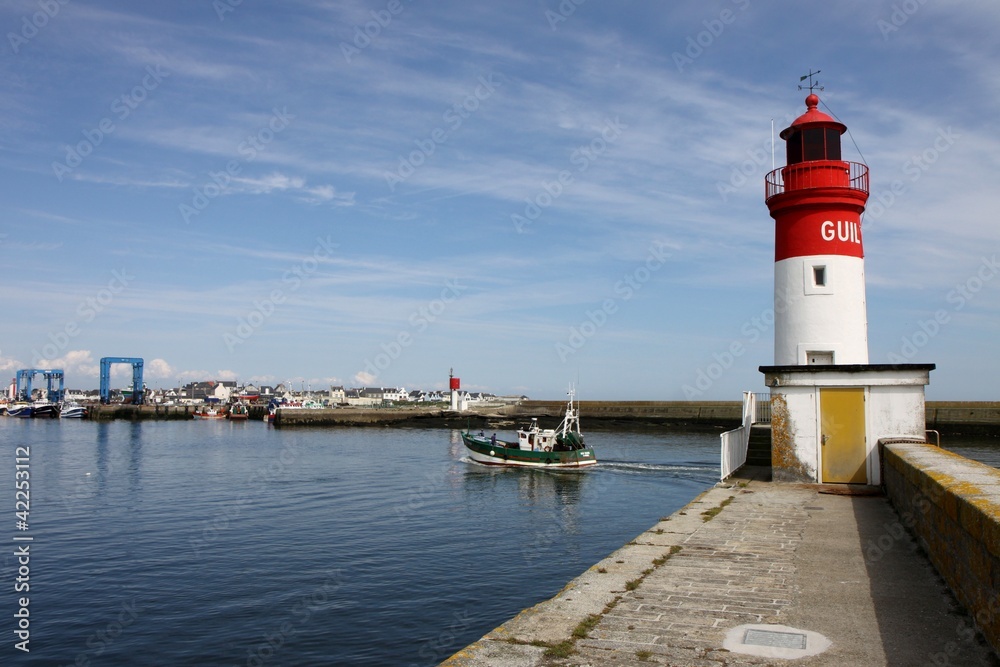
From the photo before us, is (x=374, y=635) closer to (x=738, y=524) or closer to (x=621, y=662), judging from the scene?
(x=738, y=524)

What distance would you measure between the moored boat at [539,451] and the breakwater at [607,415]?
27.3 meters

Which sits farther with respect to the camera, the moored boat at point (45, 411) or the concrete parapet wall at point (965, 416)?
the moored boat at point (45, 411)

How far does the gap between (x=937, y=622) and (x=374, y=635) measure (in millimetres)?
9573

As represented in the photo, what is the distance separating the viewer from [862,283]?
19688 millimetres

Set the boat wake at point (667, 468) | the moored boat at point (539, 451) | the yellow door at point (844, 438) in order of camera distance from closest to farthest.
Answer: the yellow door at point (844, 438) < the boat wake at point (667, 468) < the moored boat at point (539, 451)

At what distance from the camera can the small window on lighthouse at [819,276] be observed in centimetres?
1947

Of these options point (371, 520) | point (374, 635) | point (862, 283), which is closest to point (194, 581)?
point (374, 635)

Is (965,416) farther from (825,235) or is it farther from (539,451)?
A: (825,235)

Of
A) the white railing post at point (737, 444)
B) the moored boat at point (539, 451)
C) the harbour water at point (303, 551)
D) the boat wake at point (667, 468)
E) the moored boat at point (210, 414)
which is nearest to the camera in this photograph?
the harbour water at point (303, 551)

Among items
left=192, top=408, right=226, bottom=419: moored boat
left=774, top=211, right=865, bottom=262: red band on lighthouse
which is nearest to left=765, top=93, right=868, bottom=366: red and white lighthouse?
left=774, top=211, right=865, bottom=262: red band on lighthouse

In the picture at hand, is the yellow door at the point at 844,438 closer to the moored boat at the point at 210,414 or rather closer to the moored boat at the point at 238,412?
the moored boat at the point at 238,412

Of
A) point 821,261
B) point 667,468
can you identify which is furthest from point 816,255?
point 667,468

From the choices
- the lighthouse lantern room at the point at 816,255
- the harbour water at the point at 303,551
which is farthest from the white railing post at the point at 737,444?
the harbour water at the point at 303,551

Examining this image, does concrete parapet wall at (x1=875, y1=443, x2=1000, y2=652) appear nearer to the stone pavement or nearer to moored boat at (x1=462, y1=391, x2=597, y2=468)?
the stone pavement
